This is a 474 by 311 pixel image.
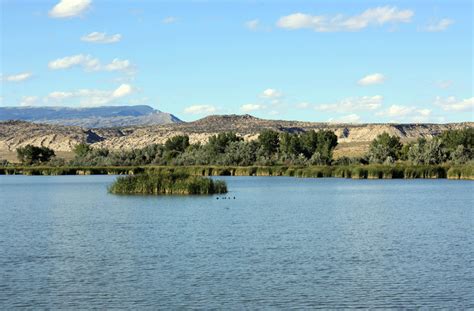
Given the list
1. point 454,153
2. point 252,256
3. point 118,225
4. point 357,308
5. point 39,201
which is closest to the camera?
point 357,308

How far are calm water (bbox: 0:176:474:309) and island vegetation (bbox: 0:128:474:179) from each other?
133 ft

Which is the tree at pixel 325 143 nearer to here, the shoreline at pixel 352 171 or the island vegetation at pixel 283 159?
the island vegetation at pixel 283 159

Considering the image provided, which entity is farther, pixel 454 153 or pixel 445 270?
pixel 454 153

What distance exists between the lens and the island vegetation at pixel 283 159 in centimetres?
9300

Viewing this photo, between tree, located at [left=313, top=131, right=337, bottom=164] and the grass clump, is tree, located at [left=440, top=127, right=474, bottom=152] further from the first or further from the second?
the grass clump

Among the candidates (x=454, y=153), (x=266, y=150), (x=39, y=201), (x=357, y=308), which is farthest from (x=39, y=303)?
(x=266, y=150)

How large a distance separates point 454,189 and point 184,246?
137ft

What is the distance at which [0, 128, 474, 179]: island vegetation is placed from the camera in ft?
305

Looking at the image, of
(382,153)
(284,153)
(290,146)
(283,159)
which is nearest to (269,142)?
(290,146)

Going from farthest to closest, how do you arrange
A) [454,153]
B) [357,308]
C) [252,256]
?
[454,153]
[252,256]
[357,308]

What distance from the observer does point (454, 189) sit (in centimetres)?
6806

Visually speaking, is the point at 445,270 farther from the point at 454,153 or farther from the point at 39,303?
the point at 454,153

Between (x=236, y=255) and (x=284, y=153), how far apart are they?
319 feet

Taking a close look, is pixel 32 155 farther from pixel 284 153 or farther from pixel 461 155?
pixel 461 155
